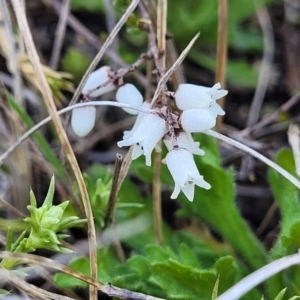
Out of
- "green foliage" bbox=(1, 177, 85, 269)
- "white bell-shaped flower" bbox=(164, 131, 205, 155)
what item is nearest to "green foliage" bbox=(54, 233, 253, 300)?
"green foliage" bbox=(1, 177, 85, 269)

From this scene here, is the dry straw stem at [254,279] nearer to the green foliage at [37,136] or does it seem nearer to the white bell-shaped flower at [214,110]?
the white bell-shaped flower at [214,110]

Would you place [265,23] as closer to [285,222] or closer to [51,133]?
[51,133]

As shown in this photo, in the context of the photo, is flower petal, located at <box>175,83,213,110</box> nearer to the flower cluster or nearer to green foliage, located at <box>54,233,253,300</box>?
the flower cluster

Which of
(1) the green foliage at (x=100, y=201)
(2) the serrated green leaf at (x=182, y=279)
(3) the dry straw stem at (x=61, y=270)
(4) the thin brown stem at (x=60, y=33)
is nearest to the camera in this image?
(3) the dry straw stem at (x=61, y=270)

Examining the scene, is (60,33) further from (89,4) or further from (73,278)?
(73,278)

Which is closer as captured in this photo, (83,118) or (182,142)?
(182,142)

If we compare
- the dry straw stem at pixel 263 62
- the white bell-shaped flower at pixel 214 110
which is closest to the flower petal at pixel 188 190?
the white bell-shaped flower at pixel 214 110

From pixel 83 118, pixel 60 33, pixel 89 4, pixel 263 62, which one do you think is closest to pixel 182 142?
pixel 83 118
